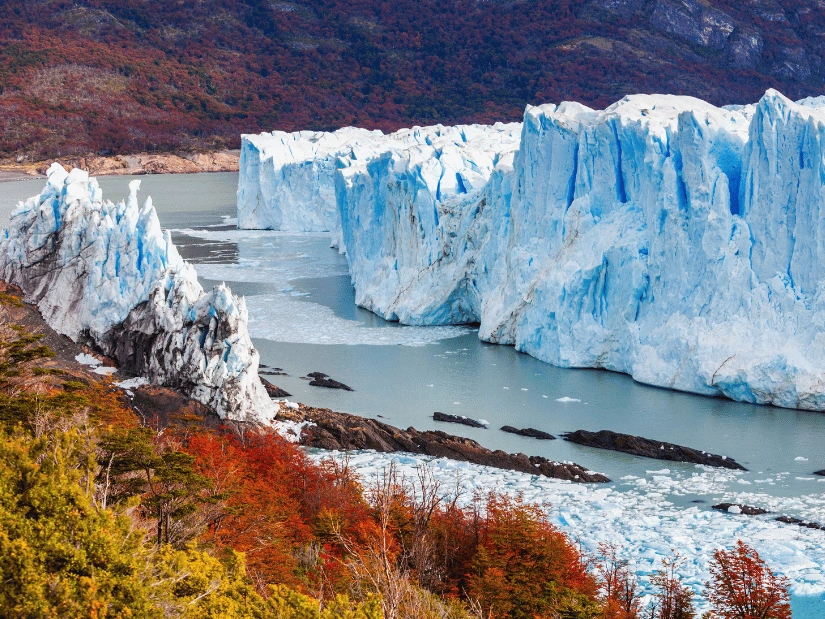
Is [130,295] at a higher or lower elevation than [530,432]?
higher

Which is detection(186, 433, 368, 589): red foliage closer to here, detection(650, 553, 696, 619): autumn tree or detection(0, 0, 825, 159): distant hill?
detection(650, 553, 696, 619): autumn tree

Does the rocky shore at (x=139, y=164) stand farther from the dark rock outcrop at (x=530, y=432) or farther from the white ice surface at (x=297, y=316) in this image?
the dark rock outcrop at (x=530, y=432)

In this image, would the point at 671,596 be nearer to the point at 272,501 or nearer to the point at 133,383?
the point at 272,501

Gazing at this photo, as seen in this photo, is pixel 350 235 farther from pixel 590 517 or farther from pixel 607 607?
pixel 607 607

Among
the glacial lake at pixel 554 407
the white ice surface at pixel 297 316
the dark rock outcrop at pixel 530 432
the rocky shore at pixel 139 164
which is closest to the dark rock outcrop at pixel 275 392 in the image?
the glacial lake at pixel 554 407

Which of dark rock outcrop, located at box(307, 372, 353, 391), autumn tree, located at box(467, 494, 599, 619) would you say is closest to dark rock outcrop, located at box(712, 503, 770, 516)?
autumn tree, located at box(467, 494, 599, 619)

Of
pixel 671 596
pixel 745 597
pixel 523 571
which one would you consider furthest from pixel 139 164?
pixel 745 597
